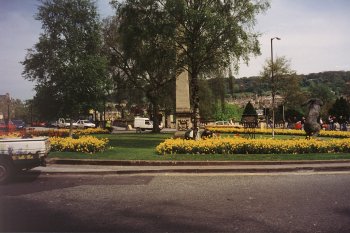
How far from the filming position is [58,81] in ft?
78.4

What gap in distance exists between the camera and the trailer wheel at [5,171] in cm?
1130

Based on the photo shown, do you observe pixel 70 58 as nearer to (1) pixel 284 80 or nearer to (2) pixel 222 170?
(2) pixel 222 170

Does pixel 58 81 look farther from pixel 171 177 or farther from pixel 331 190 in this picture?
pixel 331 190

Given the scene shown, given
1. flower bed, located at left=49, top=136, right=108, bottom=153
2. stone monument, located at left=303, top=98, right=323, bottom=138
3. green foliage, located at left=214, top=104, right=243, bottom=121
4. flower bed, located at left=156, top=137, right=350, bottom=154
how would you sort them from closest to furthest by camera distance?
flower bed, located at left=156, top=137, right=350, bottom=154 < flower bed, located at left=49, top=136, right=108, bottom=153 < stone monument, located at left=303, top=98, right=323, bottom=138 < green foliage, located at left=214, top=104, right=243, bottom=121

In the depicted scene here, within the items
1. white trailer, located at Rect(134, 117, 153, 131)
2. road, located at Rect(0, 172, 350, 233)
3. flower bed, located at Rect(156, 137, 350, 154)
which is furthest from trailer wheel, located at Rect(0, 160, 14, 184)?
white trailer, located at Rect(134, 117, 153, 131)

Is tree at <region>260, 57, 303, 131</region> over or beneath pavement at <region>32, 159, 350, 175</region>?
over

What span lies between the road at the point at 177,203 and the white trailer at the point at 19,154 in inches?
21.9

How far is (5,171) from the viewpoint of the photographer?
1138 cm

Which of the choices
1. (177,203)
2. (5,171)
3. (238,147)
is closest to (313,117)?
(238,147)

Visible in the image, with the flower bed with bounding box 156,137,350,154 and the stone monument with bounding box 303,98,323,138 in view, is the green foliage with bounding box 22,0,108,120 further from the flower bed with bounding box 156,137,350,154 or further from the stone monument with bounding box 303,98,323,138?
the stone monument with bounding box 303,98,323,138

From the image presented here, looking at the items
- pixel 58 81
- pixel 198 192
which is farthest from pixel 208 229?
pixel 58 81

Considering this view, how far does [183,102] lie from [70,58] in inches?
328

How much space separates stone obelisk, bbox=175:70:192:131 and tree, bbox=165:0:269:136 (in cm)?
386

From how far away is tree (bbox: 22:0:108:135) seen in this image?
2342 cm
